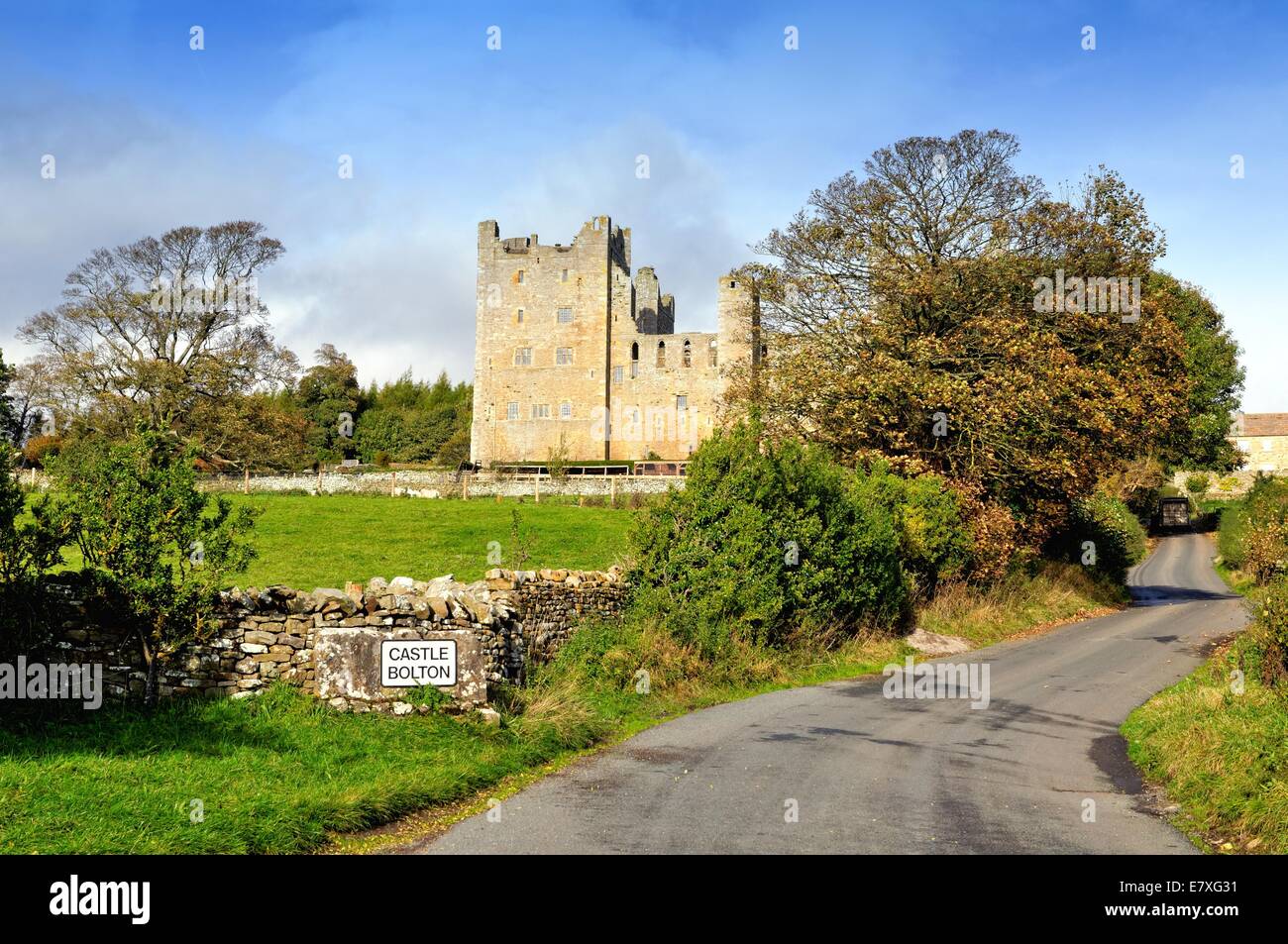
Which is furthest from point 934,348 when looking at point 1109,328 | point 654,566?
point 654,566

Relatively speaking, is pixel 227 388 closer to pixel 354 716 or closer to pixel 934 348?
pixel 934 348

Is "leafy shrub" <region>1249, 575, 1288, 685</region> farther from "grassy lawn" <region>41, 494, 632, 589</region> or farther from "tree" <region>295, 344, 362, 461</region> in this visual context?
"tree" <region>295, 344, 362, 461</region>

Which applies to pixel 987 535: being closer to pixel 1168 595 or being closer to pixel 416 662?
pixel 1168 595

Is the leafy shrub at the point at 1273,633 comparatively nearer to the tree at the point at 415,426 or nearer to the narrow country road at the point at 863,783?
the narrow country road at the point at 863,783

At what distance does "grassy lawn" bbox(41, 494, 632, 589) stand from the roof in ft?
274

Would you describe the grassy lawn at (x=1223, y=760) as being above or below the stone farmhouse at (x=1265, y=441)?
below

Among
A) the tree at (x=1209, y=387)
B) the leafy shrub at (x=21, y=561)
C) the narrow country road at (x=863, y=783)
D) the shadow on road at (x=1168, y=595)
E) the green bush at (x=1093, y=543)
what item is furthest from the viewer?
the tree at (x=1209, y=387)

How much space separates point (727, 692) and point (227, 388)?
122 feet

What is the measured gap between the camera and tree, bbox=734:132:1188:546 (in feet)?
97.3

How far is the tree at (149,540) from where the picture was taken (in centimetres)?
1145

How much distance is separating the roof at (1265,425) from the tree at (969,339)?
A: 79.0 meters

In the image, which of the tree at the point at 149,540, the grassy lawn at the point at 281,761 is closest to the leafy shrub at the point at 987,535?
the grassy lawn at the point at 281,761

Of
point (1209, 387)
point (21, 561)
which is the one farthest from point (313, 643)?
point (1209, 387)

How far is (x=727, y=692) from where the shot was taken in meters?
17.6
